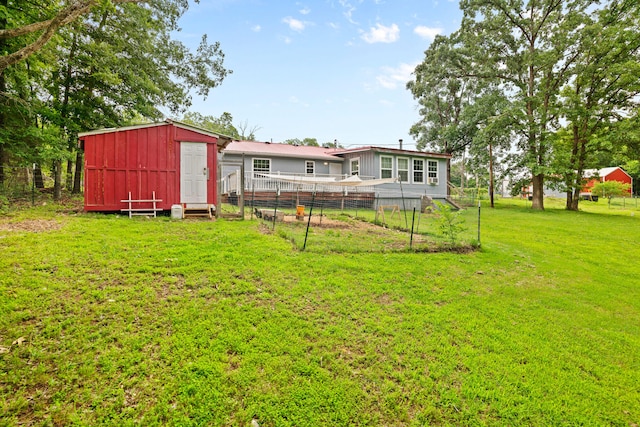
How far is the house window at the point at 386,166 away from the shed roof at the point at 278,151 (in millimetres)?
2669

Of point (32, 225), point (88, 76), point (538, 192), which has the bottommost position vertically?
point (32, 225)

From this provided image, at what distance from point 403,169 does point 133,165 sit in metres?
13.8

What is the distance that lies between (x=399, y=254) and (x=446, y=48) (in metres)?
20.4

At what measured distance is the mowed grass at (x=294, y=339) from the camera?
2529 mm

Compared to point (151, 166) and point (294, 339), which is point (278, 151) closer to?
point (151, 166)

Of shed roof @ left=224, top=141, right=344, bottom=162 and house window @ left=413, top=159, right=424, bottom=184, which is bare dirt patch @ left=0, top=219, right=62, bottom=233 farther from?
house window @ left=413, top=159, right=424, bottom=184

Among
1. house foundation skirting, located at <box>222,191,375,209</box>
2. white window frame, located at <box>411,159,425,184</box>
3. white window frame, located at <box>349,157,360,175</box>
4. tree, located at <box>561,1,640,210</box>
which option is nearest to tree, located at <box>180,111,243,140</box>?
white window frame, located at <box>349,157,360,175</box>

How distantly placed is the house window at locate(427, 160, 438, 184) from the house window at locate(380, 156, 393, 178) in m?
2.82

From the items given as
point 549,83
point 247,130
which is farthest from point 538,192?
point 247,130

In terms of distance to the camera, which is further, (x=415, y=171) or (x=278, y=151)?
(x=415, y=171)

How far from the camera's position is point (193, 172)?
1009 cm

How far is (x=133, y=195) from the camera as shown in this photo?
371 inches

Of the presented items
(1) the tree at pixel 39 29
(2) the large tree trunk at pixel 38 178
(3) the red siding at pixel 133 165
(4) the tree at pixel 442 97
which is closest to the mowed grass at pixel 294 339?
(1) the tree at pixel 39 29

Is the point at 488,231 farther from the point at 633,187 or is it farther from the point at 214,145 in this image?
the point at 633,187
